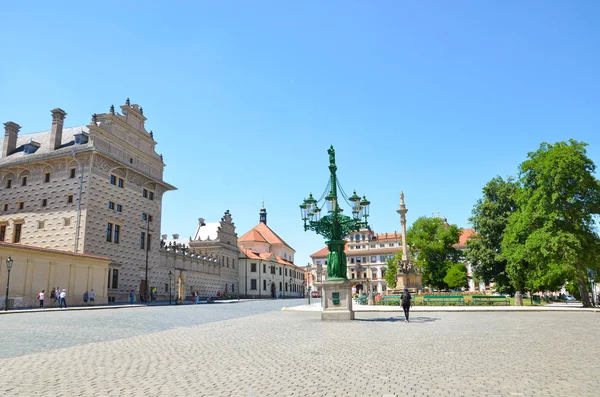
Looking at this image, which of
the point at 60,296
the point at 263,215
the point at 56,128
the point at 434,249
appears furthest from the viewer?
the point at 263,215

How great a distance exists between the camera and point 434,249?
6719 centimetres

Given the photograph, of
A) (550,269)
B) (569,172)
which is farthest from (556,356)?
(550,269)

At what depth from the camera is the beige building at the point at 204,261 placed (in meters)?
54.5

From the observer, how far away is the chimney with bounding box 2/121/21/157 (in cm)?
4600

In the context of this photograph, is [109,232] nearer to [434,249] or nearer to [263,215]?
[434,249]

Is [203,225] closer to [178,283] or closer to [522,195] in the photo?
[178,283]

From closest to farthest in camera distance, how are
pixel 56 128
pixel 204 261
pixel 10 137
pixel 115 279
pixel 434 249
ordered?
1. pixel 115 279
2. pixel 56 128
3. pixel 10 137
4. pixel 204 261
5. pixel 434 249

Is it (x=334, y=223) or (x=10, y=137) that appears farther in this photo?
(x=10, y=137)

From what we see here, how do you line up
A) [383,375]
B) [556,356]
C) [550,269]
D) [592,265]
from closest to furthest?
[383,375] → [556,356] → [592,265] → [550,269]

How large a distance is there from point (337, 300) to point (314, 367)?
1190 centimetres

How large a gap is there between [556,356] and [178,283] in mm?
51519

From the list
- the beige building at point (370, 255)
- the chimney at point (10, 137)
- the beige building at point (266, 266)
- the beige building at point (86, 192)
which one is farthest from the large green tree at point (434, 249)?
the chimney at point (10, 137)

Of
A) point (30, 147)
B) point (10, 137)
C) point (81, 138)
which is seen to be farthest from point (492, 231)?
point (10, 137)

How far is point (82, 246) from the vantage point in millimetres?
38094
